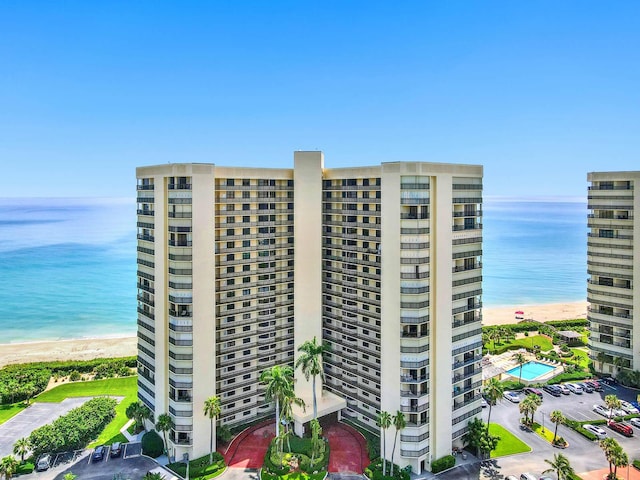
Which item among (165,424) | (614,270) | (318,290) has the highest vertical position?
(614,270)

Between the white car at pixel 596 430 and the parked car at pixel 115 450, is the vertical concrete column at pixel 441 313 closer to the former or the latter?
the white car at pixel 596 430

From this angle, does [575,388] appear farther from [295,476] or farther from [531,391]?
[295,476]

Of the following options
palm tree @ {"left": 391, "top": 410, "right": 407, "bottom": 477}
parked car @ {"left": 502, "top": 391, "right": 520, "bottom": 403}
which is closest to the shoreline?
parked car @ {"left": 502, "top": 391, "right": 520, "bottom": 403}

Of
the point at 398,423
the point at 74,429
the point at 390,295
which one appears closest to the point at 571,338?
the point at 398,423

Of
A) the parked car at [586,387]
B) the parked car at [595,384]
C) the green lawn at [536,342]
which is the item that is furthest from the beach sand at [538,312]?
the parked car at [586,387]

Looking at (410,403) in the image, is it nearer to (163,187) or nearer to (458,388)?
(458,388)

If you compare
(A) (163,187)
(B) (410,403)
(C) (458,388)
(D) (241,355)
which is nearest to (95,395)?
(D) (241,355)
